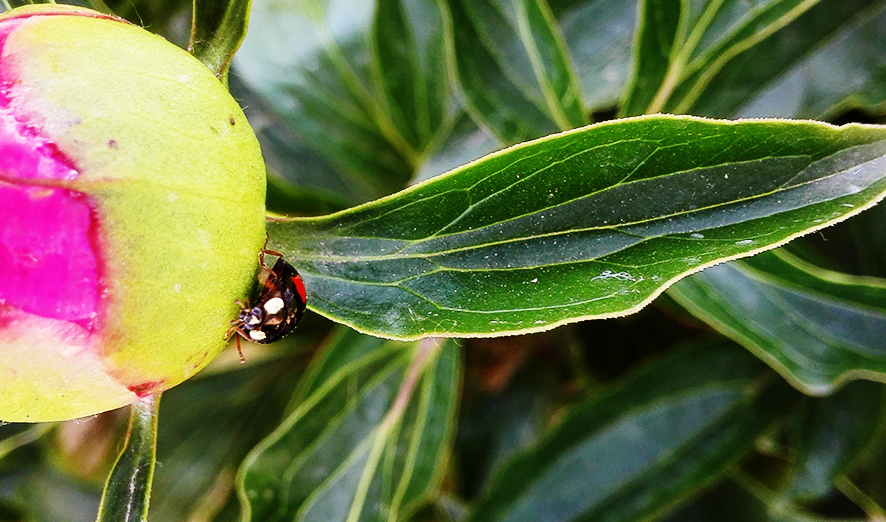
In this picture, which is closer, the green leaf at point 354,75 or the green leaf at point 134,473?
the green leaf at point 134,473

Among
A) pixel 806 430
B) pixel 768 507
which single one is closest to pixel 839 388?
pixel 806 430

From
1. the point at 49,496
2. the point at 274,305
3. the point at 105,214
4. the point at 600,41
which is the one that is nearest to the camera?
the point at 105,214

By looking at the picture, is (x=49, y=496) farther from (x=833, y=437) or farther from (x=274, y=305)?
(x=833, y=437)

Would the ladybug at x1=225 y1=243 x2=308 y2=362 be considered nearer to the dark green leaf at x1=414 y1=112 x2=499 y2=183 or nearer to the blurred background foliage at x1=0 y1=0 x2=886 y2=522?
the blurred background foliage at x1=0 y1=0 x2=886 y2=522

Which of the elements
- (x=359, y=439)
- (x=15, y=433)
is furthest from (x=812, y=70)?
(x=15, y=433)

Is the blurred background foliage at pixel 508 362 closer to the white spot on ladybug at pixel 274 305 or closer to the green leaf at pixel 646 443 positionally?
the green leaf at pixel 646 443

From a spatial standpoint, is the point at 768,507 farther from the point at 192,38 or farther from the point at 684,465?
the point at 192,38

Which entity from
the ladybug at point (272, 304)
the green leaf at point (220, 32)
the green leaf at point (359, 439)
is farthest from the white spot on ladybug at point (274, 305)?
the green leaf at point (359, 439)
